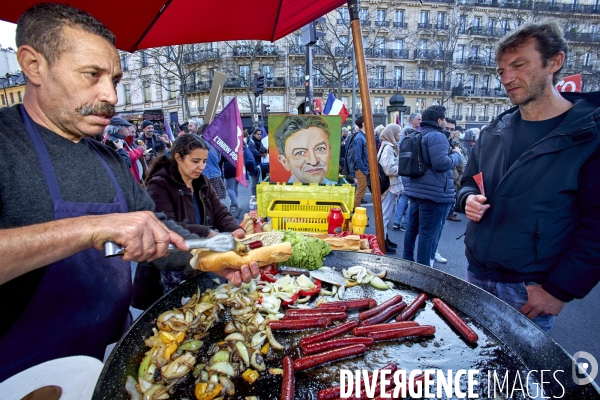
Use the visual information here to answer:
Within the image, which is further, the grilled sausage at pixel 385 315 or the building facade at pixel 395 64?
the building facade at pixel 395 64

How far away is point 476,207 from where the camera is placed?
2.34 m

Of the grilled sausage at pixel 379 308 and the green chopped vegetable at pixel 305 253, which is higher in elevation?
the green chopped vegetable at pixel 305 253

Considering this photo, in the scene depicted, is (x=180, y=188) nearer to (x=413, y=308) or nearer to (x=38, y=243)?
(x=38, y=243)

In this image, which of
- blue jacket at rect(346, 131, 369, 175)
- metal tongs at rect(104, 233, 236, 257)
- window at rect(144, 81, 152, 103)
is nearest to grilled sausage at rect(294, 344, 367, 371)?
metal tongs at rect(104, 233, 236, 257)

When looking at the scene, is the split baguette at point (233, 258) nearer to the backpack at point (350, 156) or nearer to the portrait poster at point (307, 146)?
the portrait poster at point (307, 146)

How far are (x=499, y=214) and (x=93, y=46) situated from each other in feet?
9.03

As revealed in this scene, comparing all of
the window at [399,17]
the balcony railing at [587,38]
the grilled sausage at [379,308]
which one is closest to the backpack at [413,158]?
the grilled sausage at [379,308]

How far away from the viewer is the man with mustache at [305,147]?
3.77 m

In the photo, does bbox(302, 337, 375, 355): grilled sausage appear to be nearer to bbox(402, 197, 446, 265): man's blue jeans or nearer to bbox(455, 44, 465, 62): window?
bbox(402, 197, 446, 265): man's blue jeans

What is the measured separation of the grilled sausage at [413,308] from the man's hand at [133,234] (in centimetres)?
143

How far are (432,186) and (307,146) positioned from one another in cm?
230

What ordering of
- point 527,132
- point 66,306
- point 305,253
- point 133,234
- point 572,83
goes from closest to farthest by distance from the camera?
point 133,234, point 66,306, point 527,132, point 305,253, point 572,83

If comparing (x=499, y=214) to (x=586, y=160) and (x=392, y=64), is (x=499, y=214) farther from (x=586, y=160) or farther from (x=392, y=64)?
(x=392, y=64)

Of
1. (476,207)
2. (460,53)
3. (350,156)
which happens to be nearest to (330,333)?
→ (476,207)
